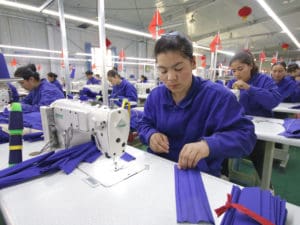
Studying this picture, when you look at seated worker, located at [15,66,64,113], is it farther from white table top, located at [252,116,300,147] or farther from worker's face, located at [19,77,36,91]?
white table top, located at [252,116,300,147]

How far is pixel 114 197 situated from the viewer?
2.74ft

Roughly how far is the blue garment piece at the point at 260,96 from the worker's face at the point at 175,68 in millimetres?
1427

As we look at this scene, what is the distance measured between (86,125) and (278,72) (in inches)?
155

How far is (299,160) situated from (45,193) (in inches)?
149

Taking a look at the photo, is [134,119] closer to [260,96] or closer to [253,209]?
[260,96]

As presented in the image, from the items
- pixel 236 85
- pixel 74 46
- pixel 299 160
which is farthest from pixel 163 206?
pixel 74 46

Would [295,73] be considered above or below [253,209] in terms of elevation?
above

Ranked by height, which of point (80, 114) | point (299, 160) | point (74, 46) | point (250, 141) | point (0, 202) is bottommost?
point (299, 160)

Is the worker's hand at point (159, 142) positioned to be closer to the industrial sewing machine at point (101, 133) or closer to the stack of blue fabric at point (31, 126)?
the industrial sewing machine at point (101, 133)

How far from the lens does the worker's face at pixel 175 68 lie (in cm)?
107

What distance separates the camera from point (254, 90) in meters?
2.20

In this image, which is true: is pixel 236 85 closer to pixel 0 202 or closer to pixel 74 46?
pixel 0 202

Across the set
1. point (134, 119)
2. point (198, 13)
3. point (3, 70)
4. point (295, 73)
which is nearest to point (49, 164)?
point (3, 70)

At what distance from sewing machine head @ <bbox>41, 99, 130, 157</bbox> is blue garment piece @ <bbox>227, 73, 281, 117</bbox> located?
1.81 metres
